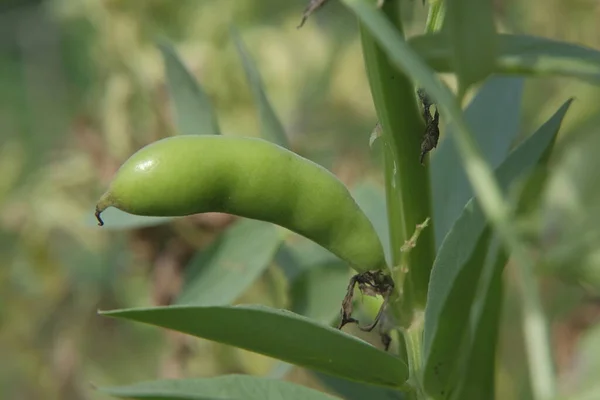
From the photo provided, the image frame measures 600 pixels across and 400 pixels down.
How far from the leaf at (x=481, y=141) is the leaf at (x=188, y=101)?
0.16 m

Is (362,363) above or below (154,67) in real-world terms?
below

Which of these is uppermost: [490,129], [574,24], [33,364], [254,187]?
[574,24]

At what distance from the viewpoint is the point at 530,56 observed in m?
0.30

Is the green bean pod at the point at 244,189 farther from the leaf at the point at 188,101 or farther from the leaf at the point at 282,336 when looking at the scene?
the leaf at the point at 188,101

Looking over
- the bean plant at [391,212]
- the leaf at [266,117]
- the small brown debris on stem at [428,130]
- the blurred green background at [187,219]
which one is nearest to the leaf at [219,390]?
the bean plant at [391,212]

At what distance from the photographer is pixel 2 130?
79.4 inches

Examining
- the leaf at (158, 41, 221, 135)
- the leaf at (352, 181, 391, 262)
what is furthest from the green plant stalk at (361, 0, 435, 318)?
the leaf at (158, 41, 221, 135)

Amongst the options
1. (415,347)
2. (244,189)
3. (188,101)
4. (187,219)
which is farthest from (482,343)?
(187,219)

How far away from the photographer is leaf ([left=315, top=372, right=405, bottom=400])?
42cm

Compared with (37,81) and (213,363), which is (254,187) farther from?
(37,81)

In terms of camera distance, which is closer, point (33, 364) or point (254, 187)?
point (254, 187)

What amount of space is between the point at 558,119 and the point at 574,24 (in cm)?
65

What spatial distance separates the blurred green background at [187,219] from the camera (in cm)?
80

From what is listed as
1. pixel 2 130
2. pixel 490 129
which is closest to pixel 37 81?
pixel 2 130
